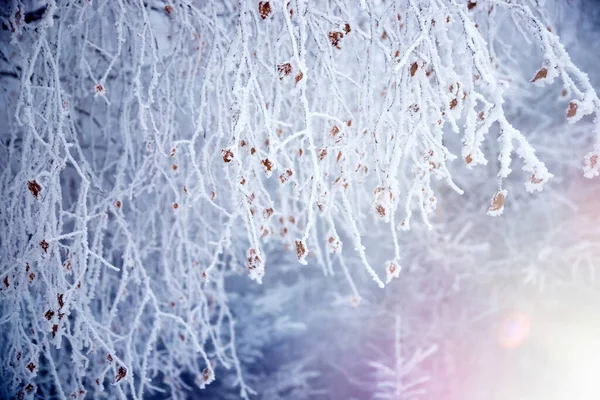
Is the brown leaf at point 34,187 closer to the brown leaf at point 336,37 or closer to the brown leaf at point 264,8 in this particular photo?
the brown leaf at point 264,8

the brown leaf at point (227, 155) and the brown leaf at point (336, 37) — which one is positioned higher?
the brown leaf at point (336, 37)

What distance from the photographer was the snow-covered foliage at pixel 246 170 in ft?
5.38

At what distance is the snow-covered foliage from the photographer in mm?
1639

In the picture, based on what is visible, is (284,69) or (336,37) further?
(336,37)

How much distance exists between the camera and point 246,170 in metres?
2.38

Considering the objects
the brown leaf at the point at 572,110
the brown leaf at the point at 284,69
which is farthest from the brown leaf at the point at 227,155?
the brown leaf at the point at 572,110

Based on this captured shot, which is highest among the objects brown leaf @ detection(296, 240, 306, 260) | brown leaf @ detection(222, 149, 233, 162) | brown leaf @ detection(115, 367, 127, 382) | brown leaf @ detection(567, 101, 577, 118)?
brown leaf @ detection(567, 101, 577, 118)

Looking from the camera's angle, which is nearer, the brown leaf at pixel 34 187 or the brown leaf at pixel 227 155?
the brown leaf at pixel 227 155

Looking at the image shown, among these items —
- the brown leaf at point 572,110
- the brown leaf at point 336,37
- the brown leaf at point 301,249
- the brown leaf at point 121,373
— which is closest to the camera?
the brown leaf at point 572,110

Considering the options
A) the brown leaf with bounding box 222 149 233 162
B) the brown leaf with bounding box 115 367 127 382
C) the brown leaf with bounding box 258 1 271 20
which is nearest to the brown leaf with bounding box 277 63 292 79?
the brown leaf with bounding box 258 1 271 20

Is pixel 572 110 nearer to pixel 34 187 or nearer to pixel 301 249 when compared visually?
pixel 301 249

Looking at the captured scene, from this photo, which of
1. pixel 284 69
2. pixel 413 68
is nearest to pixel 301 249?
pixel 284 69

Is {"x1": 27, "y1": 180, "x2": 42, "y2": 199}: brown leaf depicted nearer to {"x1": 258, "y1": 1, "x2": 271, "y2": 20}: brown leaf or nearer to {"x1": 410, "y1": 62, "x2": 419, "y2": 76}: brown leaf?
{"x1": 258, "y1": 1, "x2": 271, "y2": 20}: brown leaf

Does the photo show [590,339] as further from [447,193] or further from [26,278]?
[26,278]
